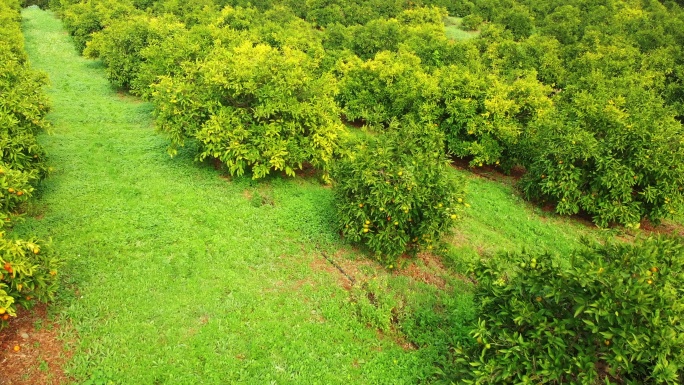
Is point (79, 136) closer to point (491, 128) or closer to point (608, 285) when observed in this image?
point (491, 128)

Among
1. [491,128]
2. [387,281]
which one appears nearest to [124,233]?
[387,281]

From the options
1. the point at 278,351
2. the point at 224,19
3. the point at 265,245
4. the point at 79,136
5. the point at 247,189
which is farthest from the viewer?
the point at 224,19

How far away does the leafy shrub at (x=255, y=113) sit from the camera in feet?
23.8

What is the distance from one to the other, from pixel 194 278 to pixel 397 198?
256 cm

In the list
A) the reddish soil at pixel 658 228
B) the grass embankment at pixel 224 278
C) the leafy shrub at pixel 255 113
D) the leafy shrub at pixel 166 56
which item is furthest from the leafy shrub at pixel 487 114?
the leafy shrub at pixel 166 56

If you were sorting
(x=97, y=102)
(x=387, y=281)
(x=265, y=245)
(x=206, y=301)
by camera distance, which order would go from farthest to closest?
(x=97, y=102), (x=265, y=245), (x=387, y=281), (x=206, y=301)

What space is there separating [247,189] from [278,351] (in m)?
3.55

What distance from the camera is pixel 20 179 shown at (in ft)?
16.3

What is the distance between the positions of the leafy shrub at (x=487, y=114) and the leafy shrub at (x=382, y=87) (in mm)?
723

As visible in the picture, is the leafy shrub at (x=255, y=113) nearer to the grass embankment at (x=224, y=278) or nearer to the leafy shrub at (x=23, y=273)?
the grass embankment at (x=224, y=278)

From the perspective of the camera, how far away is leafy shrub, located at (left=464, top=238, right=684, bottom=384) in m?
3.12

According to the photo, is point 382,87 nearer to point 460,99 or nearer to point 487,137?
point 460,99

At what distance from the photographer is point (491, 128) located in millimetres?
9125

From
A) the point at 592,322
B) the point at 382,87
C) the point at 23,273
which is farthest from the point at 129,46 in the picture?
the point at 592,322
